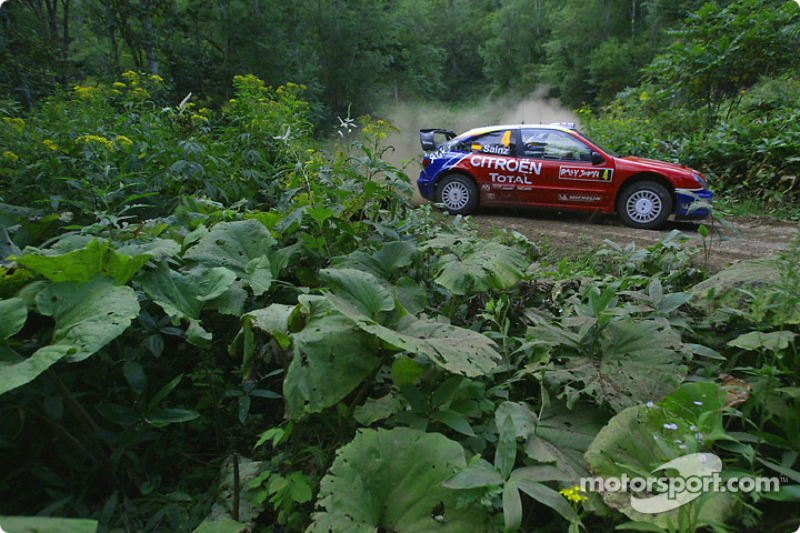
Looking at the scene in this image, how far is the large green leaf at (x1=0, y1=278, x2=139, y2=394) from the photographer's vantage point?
114 centimetres

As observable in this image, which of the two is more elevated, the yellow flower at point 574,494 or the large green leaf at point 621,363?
the large green leaf at point 621,363

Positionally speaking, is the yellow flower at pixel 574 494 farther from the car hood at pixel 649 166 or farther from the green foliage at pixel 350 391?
the car hood at pixel 649 166

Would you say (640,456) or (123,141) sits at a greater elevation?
(123,141)

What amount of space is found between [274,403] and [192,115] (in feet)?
11.2

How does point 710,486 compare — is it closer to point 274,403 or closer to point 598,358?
point 598,358

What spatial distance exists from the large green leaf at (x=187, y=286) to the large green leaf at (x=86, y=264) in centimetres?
11

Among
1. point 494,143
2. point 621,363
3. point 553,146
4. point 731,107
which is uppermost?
point 731,107

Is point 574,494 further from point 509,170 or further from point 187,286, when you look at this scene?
point 509,170

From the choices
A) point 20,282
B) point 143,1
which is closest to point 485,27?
point 143,1

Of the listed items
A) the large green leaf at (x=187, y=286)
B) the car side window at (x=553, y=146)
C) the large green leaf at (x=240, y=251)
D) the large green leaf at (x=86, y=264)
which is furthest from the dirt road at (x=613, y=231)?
the large green leaf at (x=86, y=264)

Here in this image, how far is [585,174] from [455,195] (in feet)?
7.49

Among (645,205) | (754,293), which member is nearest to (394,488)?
(754,293)

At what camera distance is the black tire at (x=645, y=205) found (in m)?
6.93

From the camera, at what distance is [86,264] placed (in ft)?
4.96
